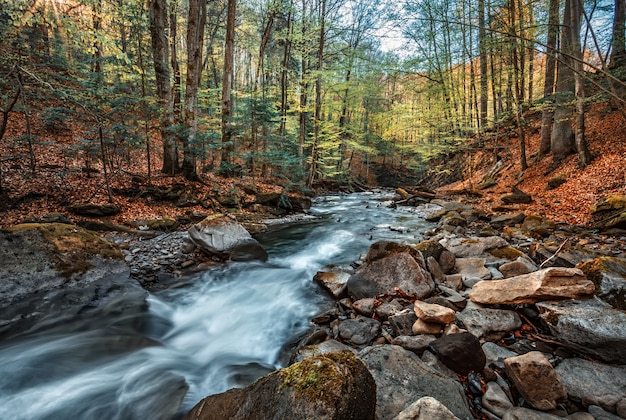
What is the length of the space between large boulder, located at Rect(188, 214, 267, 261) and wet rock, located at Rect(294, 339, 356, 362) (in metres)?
3.90

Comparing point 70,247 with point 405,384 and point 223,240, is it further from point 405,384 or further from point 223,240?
point 405,384

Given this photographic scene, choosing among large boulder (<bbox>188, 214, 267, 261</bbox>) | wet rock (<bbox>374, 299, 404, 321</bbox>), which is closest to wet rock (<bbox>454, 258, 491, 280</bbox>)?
wet rock (<bbox>374, 299, 404, 321</bbox>)

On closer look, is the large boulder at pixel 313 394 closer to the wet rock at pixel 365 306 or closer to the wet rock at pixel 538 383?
the wet rock at pixel 538 383

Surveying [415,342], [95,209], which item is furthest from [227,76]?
[415,342]

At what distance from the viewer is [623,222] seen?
5840mm

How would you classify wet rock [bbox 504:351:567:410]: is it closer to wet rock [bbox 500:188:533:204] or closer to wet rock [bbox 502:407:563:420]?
wet rock [bbox 502:407:563:420]

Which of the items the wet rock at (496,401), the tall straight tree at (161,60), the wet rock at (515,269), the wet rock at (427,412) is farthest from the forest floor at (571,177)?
the tall straight tree at (161,60)

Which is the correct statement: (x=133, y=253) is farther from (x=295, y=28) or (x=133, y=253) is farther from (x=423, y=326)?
(x=295, y=28)

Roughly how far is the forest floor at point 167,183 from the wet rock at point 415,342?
624 centimetres

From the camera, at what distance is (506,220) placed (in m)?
8.52

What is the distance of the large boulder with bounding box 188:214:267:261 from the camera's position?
698 centimetres

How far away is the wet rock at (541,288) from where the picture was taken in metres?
3.39

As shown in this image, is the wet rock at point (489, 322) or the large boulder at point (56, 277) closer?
the wet rock at point (489, 322)

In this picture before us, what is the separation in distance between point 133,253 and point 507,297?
23.3 ft
